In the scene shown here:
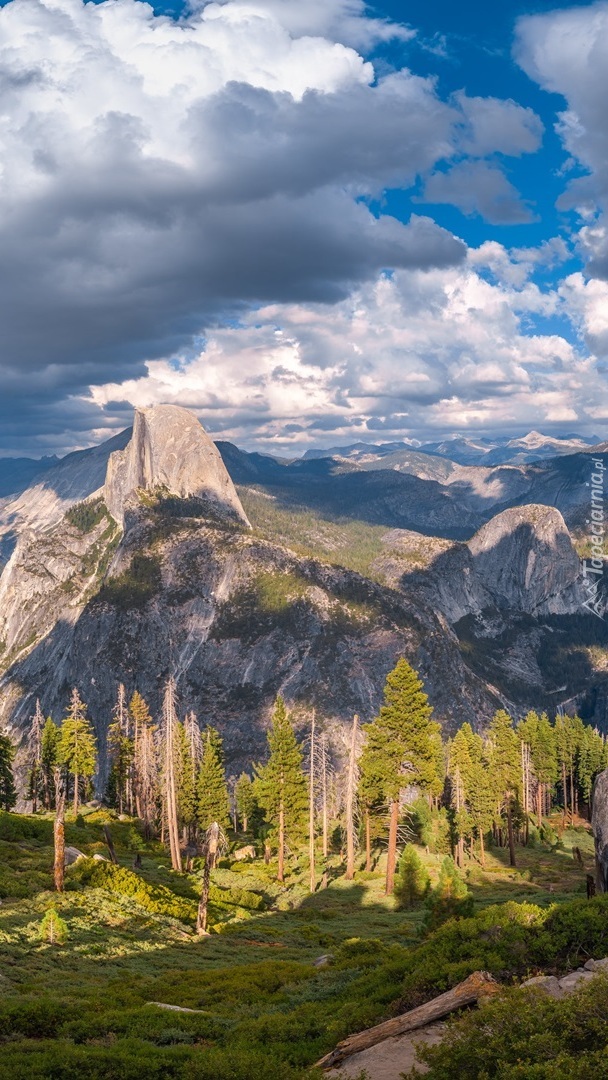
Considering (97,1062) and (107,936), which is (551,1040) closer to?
(97,1062)

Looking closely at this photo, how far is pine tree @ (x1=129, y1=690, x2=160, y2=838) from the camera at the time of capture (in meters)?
70.2

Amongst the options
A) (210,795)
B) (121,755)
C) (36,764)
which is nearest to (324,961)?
(210,795)

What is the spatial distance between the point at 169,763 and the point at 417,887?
22.9 meters

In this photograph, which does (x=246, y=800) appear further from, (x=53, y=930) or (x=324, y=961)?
(x=324, y=961)

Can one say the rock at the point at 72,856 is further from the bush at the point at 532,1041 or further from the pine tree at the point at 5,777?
the pine tree at the point at 5,777

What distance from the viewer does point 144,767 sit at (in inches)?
2749

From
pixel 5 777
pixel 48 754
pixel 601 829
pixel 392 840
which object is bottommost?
pixel 5 777

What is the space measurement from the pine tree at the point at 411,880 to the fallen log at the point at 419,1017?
29459mm

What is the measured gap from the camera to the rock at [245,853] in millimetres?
71125

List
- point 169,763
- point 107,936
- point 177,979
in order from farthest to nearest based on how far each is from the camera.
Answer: point 169,763, point 107,936, point 177,979

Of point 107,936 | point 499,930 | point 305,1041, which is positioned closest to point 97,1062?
point 305,1041

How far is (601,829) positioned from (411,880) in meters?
22.7

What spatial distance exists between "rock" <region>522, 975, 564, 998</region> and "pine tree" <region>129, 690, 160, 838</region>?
202 ft

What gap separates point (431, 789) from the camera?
1576 inches
